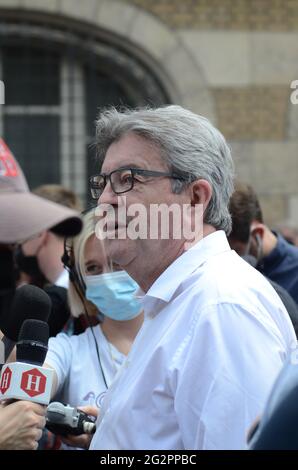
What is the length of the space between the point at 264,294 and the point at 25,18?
6.94 metres

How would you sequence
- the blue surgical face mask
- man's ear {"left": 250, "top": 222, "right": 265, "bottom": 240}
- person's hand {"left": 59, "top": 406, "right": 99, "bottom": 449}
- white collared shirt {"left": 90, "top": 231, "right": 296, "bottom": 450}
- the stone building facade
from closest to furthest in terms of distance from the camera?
white collared shirt {"left": 90, "top": 231, "right": 296, "bottom": 450}, person's hand {"left": 59, "top": 406, "right": 99, "bottom": 449}, the blue surgical face mask, man's ear {"left": 250, "top": 222, "right": 265, "bottom": 240}, the stone building facade

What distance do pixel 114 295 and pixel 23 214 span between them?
2.75ft

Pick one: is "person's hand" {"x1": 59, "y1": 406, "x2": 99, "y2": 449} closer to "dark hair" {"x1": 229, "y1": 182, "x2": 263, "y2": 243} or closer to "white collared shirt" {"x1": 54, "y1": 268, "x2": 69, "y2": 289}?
"dark hair" {"x1": 229, "y1": 182, "x2": 263, "y2": 243}

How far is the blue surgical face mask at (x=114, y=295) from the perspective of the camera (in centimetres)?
346

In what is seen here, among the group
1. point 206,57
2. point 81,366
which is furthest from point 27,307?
point 206,57

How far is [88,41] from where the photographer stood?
28.9 feet

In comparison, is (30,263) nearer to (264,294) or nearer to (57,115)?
(264,294)

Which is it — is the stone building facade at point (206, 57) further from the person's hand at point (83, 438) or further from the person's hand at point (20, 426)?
the person's hand at point (20, 426)

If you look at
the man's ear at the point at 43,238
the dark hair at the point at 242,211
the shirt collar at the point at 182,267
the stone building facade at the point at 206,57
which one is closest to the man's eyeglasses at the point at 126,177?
the shirt collar at the point at 182,267

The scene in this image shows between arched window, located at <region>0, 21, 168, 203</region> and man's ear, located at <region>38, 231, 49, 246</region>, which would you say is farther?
arched window, located at <region>0, 21, 168, 203</region>

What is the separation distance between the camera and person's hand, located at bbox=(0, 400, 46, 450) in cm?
239

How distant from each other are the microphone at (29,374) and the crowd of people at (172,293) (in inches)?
1.2

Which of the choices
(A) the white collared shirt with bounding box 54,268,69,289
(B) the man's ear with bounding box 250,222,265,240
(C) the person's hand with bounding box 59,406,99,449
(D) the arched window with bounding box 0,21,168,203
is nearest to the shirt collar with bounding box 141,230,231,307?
(C) the person's hand with bounding box 59,406,99,449

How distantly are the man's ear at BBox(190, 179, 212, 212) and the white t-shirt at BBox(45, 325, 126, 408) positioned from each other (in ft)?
3.37
